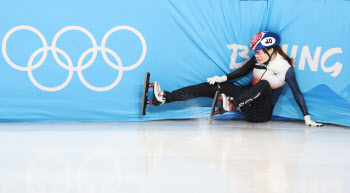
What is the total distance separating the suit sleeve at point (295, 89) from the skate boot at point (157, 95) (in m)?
1.17

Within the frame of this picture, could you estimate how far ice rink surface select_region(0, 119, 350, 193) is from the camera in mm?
2117

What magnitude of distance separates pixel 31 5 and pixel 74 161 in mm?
1791

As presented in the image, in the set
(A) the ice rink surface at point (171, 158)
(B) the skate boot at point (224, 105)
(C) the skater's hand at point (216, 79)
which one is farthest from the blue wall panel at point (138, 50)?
(B) the skate boot at point (224, 105)

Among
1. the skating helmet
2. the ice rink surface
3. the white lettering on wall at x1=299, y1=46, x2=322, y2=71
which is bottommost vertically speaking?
the ice rink surface

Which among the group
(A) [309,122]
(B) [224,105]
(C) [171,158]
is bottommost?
(C) [171,158]

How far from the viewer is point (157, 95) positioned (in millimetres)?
3697

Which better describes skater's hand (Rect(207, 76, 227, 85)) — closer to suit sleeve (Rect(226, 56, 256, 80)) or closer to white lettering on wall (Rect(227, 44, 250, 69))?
suit sleeve (Rect(226, 56, 256, 80))

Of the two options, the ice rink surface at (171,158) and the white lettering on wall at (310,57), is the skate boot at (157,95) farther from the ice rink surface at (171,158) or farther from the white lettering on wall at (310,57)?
the white lettering on wall at (310,57)

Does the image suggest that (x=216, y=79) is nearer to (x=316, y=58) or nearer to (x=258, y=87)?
(x=258, y=87)

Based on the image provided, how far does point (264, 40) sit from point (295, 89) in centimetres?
55

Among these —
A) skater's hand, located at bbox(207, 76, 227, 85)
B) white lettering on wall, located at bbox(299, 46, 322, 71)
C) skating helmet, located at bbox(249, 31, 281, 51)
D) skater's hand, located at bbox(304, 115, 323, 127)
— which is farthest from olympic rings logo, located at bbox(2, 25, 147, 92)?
skater's hand, located at bbox(304, 115, 323, 127)

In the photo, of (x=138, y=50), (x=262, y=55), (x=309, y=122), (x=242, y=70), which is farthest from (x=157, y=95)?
(x=309, y=122)

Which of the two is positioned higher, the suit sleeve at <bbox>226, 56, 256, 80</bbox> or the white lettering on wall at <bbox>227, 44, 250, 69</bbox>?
the white lettering on wall at <bbox>227, 44, 250, 69</bbox>

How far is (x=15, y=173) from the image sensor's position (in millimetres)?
2225
